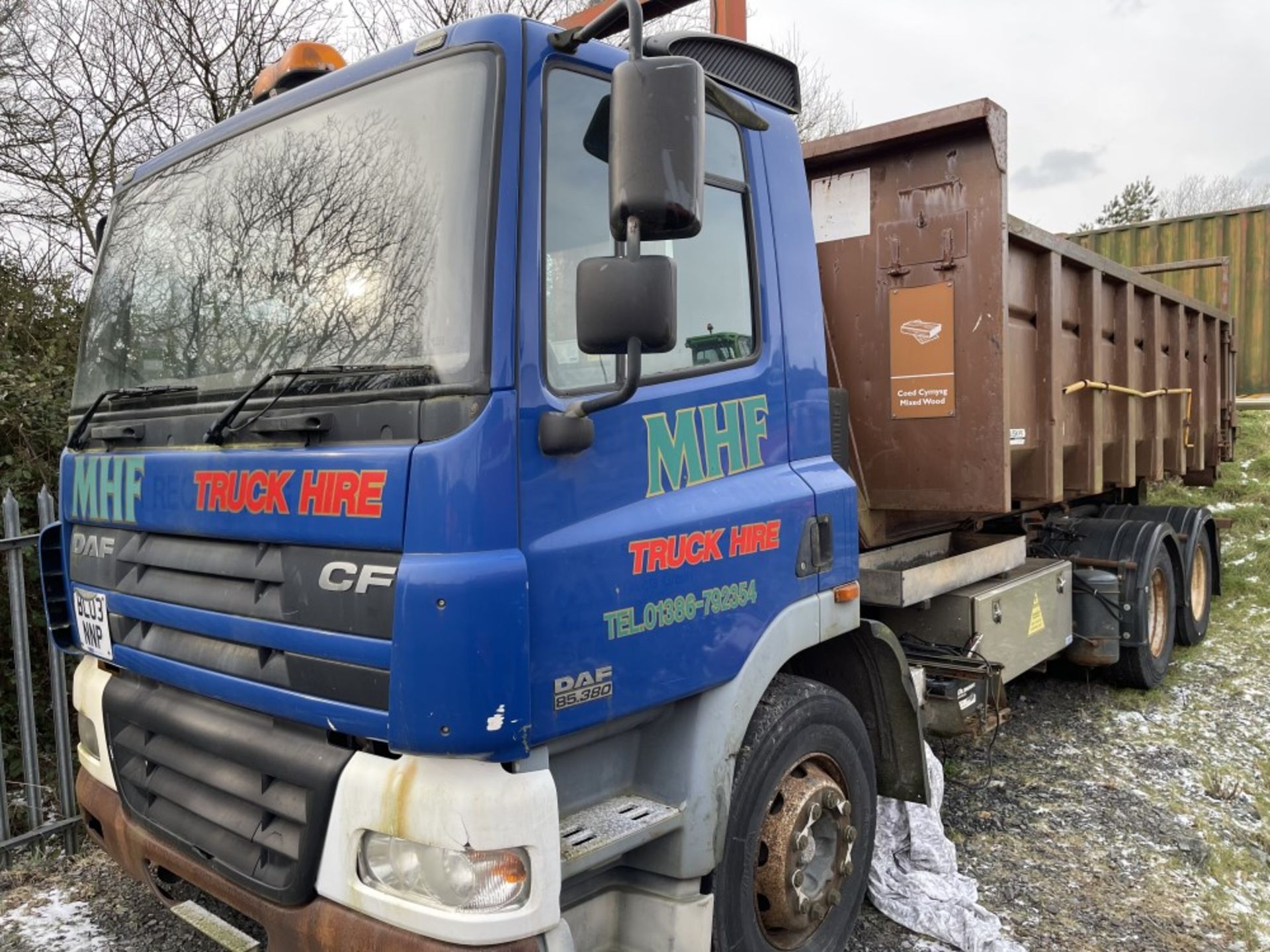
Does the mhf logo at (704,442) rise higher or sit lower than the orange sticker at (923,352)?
lower

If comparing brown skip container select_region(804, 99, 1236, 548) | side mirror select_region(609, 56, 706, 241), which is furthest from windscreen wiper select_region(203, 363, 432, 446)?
brown skip container select_region(804, 99, 1236, 548)

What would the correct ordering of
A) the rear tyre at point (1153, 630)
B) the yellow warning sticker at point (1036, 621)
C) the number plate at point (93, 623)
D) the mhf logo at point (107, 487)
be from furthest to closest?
1. the rear tyre at point (1153, 630)
2. the yellow warning sticker at point (1036, 621)
3. the number plate at point (93, 623)
4. the mhf logo at point (107, 487)

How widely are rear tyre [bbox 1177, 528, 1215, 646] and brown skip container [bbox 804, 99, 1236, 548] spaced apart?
8.13ft

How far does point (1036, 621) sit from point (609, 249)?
3399 millimetres

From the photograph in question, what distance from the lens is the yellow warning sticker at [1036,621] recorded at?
180 inches

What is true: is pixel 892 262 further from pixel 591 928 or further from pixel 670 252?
pixel 591 928

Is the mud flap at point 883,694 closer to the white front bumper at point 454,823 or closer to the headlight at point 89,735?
the white front bumper at point 454,823

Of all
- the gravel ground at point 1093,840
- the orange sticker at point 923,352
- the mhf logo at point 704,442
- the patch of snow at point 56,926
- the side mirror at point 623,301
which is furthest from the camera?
the orange sticker at point 923,352

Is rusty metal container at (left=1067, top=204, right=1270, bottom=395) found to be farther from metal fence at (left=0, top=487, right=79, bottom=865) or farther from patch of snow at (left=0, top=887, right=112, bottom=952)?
patch of snow at (left=0, top=887, right=112, bottom=952)

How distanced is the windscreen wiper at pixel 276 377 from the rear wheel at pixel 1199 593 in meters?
6.00

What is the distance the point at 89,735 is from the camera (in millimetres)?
2869

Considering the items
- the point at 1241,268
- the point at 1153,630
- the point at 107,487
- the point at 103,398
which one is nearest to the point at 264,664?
the point at 107,487

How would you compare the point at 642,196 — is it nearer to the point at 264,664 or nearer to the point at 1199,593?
the point at 264,664

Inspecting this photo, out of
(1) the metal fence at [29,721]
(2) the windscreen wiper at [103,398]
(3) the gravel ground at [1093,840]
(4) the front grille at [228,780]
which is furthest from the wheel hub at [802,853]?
(1) the metal fence at [29,721]
